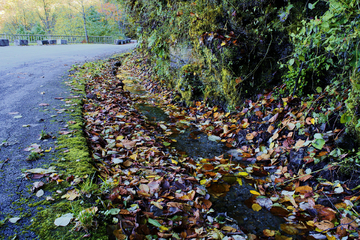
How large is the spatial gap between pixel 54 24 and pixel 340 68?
5032 centimetres

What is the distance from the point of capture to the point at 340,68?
270 cm

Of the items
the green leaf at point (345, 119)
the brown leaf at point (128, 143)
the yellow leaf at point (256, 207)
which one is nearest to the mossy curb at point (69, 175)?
the brown leaf at point (128, 143)

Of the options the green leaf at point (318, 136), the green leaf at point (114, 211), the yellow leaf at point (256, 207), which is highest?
the green leaf at point (318, 136)

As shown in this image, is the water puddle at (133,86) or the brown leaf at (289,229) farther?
the water puddle at (133,86)

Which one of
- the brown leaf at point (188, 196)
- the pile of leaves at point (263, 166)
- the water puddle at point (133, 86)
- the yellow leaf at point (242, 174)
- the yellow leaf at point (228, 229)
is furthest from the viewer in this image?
the water puddle at point (133, 86)

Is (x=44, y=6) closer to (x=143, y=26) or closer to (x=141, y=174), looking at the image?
(x=143, y=26)

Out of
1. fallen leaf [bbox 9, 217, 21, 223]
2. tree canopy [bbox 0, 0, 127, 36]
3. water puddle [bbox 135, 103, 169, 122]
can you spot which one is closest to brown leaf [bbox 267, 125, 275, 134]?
water puddle [bbox 135, 103, 169, 122]

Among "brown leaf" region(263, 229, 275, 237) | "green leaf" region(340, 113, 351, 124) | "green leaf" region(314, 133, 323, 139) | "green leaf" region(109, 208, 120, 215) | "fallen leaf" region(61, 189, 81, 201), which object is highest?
"green leaf" region(340, 113, 351, 124)

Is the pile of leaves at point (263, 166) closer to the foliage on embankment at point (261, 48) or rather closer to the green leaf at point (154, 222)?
the green leaf at point (154, 222)

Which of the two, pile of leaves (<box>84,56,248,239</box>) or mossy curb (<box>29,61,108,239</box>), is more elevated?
mossy curb (<box>29,61,108,239</box>)

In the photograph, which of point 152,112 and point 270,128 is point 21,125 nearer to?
point 152,112

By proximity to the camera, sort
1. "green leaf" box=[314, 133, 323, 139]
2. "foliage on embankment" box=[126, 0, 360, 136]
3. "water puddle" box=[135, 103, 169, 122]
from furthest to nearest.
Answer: "water puddle" box=[135, 103, 169, 122], "green leaf" box=[314, 133, 323, 139], "foliage on embankment" box=[126, 0, 360, 136]

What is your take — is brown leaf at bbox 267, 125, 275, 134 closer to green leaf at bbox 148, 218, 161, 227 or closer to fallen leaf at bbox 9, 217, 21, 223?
green leaf at bbox 148, 218, 161, 227

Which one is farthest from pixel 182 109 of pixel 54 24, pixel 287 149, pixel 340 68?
pixel 54 24
